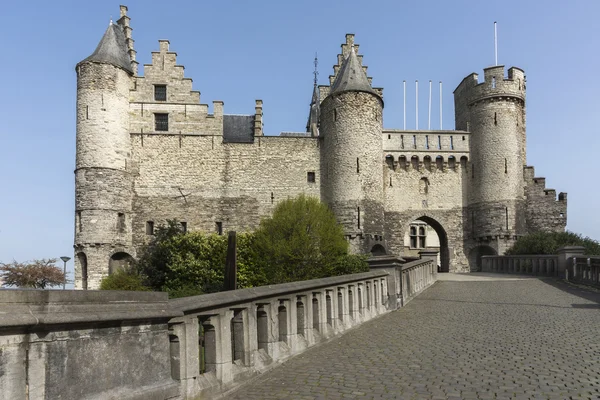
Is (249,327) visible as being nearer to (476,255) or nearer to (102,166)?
(102,166)

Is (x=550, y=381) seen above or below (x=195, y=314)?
below

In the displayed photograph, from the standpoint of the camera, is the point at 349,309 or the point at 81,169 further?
the point at 81,169

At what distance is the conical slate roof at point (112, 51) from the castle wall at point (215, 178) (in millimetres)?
4674

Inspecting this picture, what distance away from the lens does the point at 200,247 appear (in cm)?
2934

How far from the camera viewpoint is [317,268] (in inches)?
989

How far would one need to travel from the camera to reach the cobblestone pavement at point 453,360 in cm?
482

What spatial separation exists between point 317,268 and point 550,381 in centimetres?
2013

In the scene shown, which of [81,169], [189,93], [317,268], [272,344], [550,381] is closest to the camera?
[550,381]

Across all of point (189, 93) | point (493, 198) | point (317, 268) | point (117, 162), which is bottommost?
point (317, 268)

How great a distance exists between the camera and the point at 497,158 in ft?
125

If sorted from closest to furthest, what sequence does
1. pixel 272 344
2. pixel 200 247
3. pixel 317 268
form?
pixel 272 344 < pixel 317 268 < pixel 200 247

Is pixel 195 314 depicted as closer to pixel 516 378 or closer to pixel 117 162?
pixel 516 378

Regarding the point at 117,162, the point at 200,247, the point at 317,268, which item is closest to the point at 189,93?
the point at 117,162

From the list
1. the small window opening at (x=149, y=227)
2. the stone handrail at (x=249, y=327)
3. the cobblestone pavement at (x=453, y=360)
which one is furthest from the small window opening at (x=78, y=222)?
the stone handrail at (x=249, y=327)
